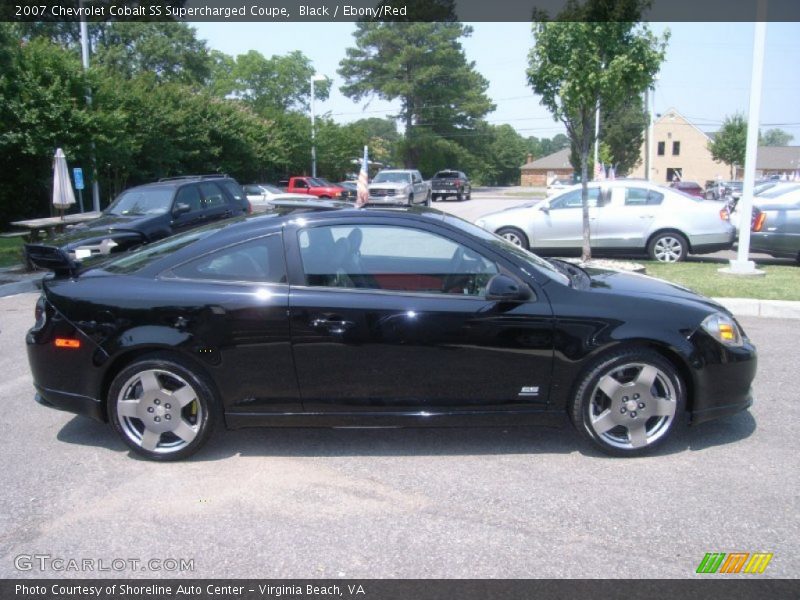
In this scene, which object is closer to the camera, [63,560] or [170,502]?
[63,560]

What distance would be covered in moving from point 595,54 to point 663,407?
816 cm

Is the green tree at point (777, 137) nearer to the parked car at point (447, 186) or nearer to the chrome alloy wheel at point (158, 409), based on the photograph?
the parked car at point (447, 186)

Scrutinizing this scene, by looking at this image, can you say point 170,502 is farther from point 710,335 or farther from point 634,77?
point 634,77

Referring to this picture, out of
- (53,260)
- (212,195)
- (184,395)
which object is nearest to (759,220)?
(212,195)

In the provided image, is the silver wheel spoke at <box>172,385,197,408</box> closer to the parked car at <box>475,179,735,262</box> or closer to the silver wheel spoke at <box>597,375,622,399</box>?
the silver wheel spoke at <box>597,375,622,399</box>

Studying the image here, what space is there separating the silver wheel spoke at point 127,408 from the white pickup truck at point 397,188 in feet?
83.1

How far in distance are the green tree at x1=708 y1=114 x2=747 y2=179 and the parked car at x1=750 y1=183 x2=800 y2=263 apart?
5779 cm

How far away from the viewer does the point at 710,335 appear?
13.7ft

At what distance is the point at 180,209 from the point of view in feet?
36.5

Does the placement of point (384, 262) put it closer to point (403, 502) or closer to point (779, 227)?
point (403, 502)

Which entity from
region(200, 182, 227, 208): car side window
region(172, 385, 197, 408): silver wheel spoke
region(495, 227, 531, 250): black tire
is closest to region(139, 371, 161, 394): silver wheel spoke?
region(172, 385, 197, 408): silver wheel spoke

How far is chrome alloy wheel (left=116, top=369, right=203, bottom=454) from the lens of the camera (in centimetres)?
417

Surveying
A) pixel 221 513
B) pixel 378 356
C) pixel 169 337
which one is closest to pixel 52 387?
pixel 169 337
